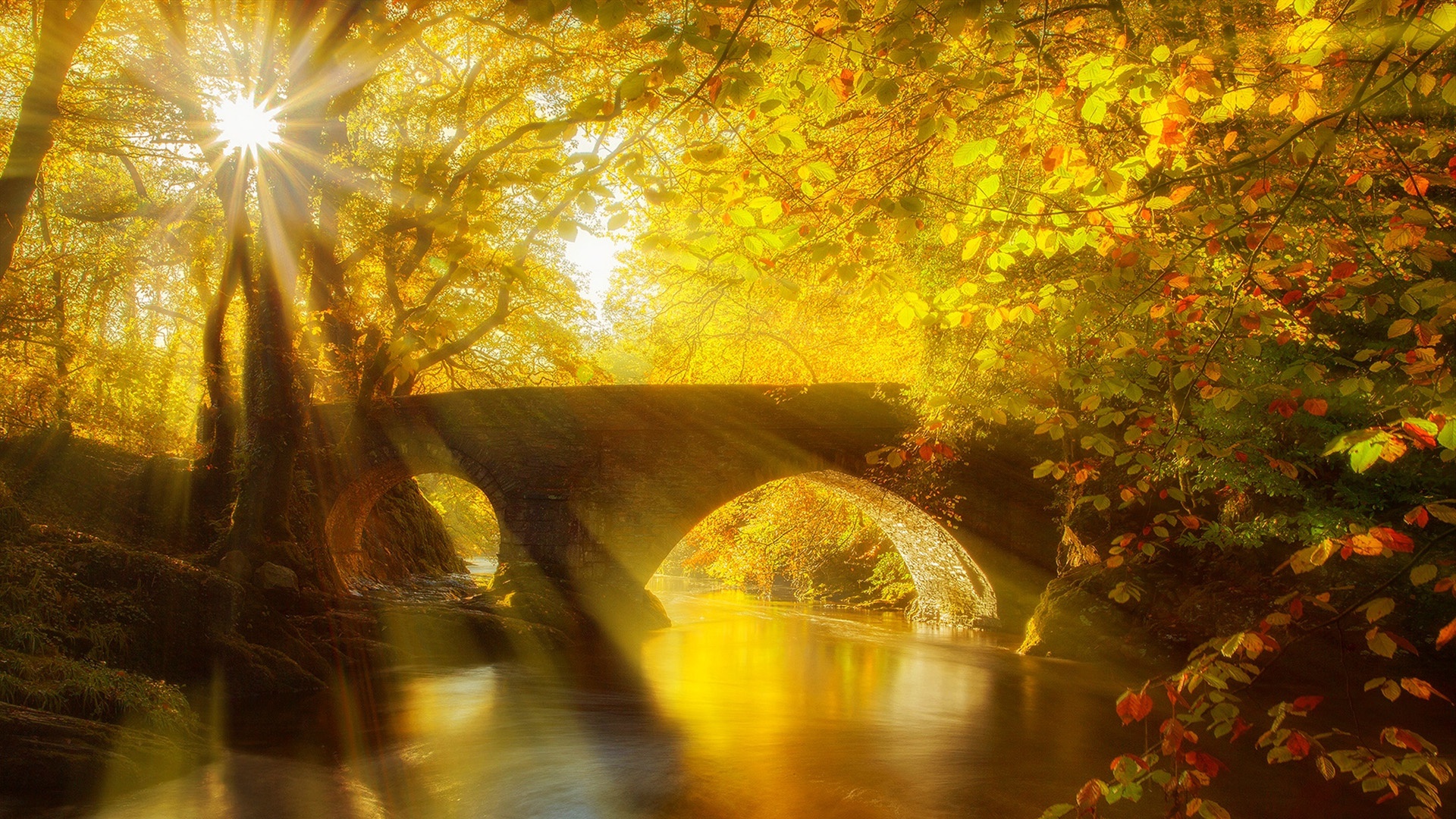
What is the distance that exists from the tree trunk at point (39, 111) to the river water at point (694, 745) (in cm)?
541

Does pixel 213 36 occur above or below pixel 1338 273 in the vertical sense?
above

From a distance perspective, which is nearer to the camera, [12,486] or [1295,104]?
[1295,104]

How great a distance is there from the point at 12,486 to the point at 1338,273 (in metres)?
13.3

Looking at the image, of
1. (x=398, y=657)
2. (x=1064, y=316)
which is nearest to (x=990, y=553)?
(x=398, y=657)

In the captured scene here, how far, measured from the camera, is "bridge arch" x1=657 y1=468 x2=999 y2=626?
16.7 metres

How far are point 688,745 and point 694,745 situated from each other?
0.20 ft

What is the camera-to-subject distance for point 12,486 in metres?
10.8

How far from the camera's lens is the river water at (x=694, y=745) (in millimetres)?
6832

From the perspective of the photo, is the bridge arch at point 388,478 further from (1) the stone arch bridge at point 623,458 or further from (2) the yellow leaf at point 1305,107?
(2) the yellow leaf at point 1305,107

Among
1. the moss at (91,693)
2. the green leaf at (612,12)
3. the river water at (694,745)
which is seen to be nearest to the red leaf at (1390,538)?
the green leaf at (612,12)

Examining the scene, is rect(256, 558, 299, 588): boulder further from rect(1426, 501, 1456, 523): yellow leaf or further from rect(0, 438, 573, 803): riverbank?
rect(1426, 501, 1456, 523): yellow leaf

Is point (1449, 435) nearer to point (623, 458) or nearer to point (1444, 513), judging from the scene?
point (1444, 513)

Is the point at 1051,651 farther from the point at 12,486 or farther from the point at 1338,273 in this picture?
the point at 12,486

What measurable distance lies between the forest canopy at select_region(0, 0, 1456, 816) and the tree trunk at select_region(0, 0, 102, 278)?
0.11 ft
